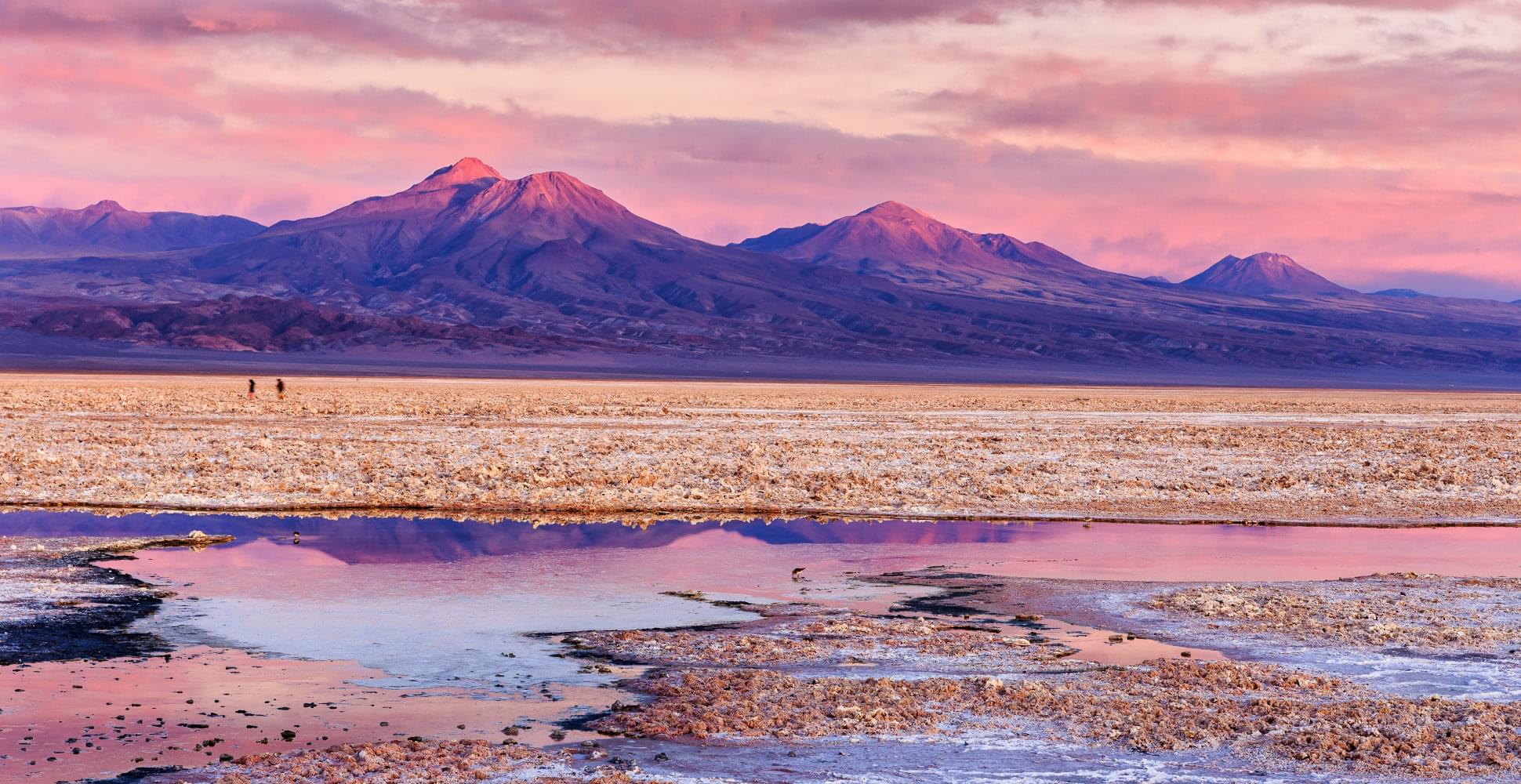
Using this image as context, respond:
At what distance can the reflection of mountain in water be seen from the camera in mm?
18438

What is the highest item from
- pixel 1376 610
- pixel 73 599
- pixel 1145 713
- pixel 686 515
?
pixel 1376 610

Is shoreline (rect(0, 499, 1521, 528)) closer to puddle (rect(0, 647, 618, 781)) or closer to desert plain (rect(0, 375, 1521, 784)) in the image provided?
desert plain (rect(0, 375, 1521, 784))

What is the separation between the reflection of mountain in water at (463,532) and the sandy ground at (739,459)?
132 centimetres

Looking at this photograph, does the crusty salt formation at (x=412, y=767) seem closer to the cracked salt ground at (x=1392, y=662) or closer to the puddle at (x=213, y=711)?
the puddle at (x=213, y=711)

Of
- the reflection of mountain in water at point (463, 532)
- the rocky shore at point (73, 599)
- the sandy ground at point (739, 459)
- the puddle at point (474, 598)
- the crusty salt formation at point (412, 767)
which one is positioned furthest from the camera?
the sandy ground at point (739, 459)

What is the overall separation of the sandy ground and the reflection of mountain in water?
1.32m

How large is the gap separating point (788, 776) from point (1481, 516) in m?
18.9

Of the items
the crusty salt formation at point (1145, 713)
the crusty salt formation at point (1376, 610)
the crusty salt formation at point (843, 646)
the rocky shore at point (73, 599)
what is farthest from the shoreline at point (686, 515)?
the crusty salt formation at point (1145, 713)

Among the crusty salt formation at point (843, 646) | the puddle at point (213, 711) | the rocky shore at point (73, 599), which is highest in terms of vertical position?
the crusty salt formation at point (843, 646)

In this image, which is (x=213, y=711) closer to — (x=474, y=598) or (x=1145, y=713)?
(x=474, y=598)

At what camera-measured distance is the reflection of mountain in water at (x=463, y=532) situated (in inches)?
726

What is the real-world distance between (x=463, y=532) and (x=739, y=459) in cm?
1178

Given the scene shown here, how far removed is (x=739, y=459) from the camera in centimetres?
3127

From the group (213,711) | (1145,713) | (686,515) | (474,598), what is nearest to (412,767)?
(213,711)
